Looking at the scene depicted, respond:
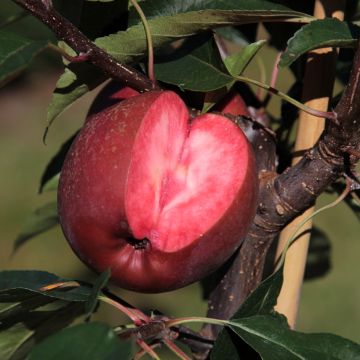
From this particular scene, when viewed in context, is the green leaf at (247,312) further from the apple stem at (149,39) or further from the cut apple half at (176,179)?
the apple stem at (149,39)

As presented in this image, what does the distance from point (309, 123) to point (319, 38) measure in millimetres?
133

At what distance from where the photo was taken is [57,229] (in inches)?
106

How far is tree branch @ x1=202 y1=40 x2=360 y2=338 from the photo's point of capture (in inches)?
23.9

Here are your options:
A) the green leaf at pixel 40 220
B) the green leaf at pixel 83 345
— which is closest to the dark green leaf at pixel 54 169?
the green leaf at pixel 40 220

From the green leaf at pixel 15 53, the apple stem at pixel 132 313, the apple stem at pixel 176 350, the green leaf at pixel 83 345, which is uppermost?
the green leaf at pixel 15 53

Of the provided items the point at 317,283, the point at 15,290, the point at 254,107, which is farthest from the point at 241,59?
the point at 317,283

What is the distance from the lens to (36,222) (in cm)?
98

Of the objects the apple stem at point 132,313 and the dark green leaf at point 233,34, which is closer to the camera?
the apple stem at point 132,313

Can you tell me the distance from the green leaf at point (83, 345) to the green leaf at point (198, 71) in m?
0.25

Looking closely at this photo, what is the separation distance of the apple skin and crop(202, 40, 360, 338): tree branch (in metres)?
0.07

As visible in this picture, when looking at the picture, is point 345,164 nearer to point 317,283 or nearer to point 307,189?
point 307,189

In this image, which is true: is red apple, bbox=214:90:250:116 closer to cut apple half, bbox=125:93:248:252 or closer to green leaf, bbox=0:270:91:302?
cut apple half, bbox=125:93:248:252

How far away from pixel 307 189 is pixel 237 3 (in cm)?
17

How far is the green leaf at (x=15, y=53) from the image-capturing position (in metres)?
0.51
